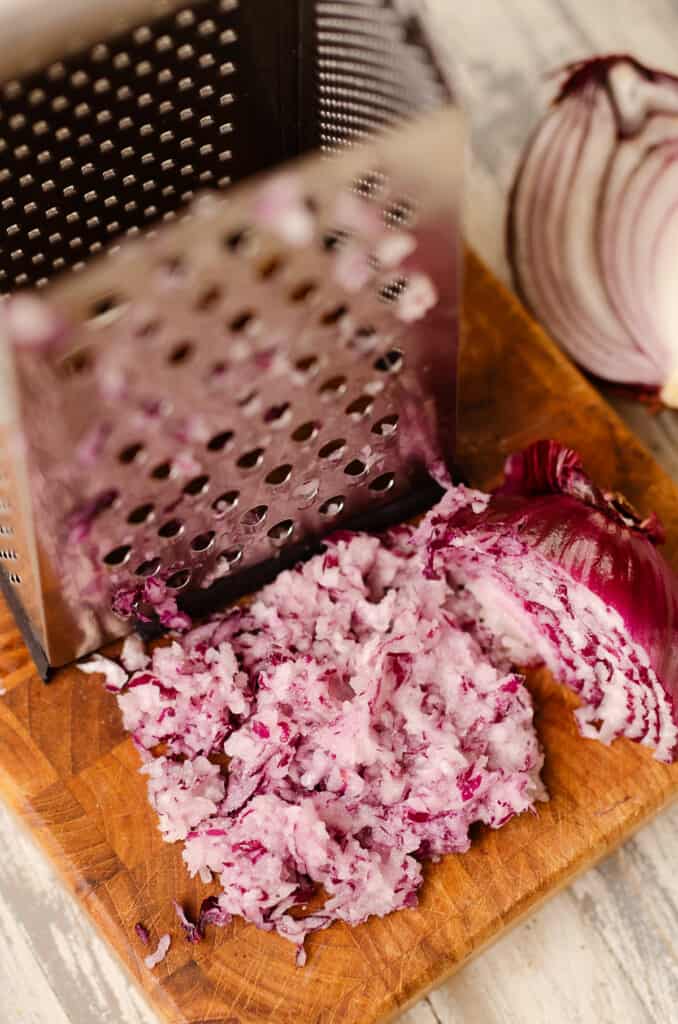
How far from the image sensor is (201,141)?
1.42 m

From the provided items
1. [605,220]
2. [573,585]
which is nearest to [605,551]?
[573,585]

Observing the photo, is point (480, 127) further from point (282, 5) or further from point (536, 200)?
point (282, 5)

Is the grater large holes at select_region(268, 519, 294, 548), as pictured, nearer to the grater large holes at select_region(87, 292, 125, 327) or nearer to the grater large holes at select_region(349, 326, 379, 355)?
the grater large holes at select_region(349, 326, 379, 355)

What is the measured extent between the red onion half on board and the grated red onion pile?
1.00 ft

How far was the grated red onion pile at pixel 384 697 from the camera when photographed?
4.11ft

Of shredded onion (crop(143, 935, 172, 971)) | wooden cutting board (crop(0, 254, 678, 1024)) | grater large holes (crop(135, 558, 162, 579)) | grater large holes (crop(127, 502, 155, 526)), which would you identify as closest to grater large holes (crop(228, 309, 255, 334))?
grater large holes (crop(127, 502, 155, 526))

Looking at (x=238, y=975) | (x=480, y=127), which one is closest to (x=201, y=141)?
(x=480, y=127)

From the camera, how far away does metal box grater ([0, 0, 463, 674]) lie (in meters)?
0.98

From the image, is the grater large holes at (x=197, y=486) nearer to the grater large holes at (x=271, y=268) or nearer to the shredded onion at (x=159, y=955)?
the grater large holes at (x=271, y=268)

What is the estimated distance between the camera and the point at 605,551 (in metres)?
1.25

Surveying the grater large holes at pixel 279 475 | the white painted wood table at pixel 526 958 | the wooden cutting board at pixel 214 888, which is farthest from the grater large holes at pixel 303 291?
the white painted wood table at pixel 526 958

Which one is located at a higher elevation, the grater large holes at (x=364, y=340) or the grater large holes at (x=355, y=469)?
the grater large holes at (x=364, y=340)

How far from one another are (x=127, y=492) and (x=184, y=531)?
4.9 inches

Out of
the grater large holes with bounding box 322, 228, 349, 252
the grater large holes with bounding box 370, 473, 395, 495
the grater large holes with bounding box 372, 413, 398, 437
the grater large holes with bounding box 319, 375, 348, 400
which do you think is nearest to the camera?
the grater large holes with bounding box 322, 228, 349, 252
